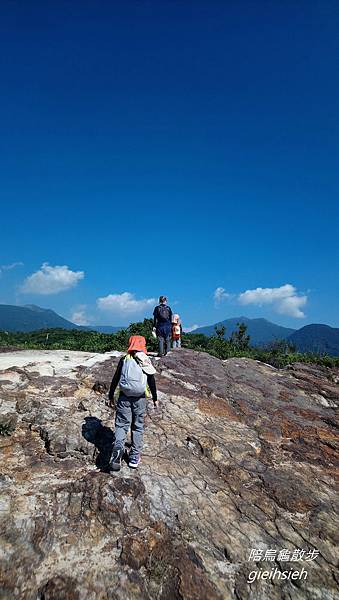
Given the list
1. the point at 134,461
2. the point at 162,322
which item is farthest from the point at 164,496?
the point at 162,322

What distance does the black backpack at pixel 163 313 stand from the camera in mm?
13312

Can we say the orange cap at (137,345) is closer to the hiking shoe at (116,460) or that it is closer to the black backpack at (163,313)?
the hiking shoe at (116,460)

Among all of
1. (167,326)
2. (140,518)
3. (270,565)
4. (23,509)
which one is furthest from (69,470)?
(167,326)

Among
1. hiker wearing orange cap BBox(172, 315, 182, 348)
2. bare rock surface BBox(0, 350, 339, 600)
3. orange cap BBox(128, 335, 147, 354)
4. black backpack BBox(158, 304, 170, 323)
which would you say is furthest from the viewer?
hiker wearing orange cap BBox(172, 315, 182, 348)

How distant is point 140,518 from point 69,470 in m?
1.61

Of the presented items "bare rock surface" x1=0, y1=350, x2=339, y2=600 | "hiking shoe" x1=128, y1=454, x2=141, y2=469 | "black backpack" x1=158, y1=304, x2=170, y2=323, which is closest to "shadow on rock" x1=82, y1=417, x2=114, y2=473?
"bare rock surface" x1=0, y1=350, x2=339, y2=600

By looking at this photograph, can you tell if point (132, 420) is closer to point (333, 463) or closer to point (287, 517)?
point (287, 517)

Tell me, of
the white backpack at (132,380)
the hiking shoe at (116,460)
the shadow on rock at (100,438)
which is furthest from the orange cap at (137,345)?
the shadow on rock at (100,438)

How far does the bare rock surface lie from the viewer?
14.8 feet

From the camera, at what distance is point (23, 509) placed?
5.10 meters

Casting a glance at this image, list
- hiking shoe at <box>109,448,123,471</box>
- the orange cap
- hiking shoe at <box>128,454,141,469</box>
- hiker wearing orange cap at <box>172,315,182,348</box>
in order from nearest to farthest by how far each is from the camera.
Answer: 1. hiking shoe at <box>109,448,123,471</box>
2. hiking shoe at <box>128,454,141,469</box>
3. the orange cap
4. hiker wearing orange cap at <box>172,315,182,348</box>

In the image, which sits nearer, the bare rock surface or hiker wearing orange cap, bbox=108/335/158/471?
the bare rock surface

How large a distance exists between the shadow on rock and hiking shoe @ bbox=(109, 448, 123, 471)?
0.27 meters

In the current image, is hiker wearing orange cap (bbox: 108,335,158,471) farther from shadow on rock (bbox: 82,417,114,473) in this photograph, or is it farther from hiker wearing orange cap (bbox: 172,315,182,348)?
hiker wearing orange cap (bbox: 172,315,182,348)
